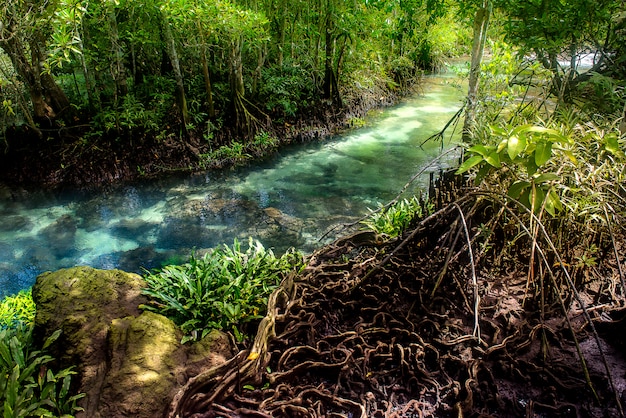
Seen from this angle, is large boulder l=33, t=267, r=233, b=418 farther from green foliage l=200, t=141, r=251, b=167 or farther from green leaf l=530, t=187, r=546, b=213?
green foliage l=200, t=141, r=251, b=167

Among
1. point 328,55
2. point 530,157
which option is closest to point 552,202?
point 530,157

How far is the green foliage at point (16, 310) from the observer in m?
4.21

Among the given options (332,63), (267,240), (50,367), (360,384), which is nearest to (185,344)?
(50,367)

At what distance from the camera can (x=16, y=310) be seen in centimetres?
441

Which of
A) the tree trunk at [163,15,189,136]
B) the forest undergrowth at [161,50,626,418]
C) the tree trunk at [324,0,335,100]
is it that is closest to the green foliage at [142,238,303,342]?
the forest undergrowth at [161,50,626,418]

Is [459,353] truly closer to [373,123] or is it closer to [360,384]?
[360,384]

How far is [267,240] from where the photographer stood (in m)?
5.88

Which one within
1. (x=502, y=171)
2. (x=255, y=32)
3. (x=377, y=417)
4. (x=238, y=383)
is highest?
(x=255, y=32)

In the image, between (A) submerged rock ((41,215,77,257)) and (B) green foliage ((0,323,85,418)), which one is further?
(A) submerged rock ((41,215,77,257))

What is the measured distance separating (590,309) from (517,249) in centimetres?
78

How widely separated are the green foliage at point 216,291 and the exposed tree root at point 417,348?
374mm

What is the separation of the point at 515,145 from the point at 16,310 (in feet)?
16.5

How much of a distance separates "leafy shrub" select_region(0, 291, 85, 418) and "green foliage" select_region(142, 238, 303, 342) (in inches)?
30.1

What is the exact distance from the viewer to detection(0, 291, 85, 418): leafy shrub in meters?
2.58
